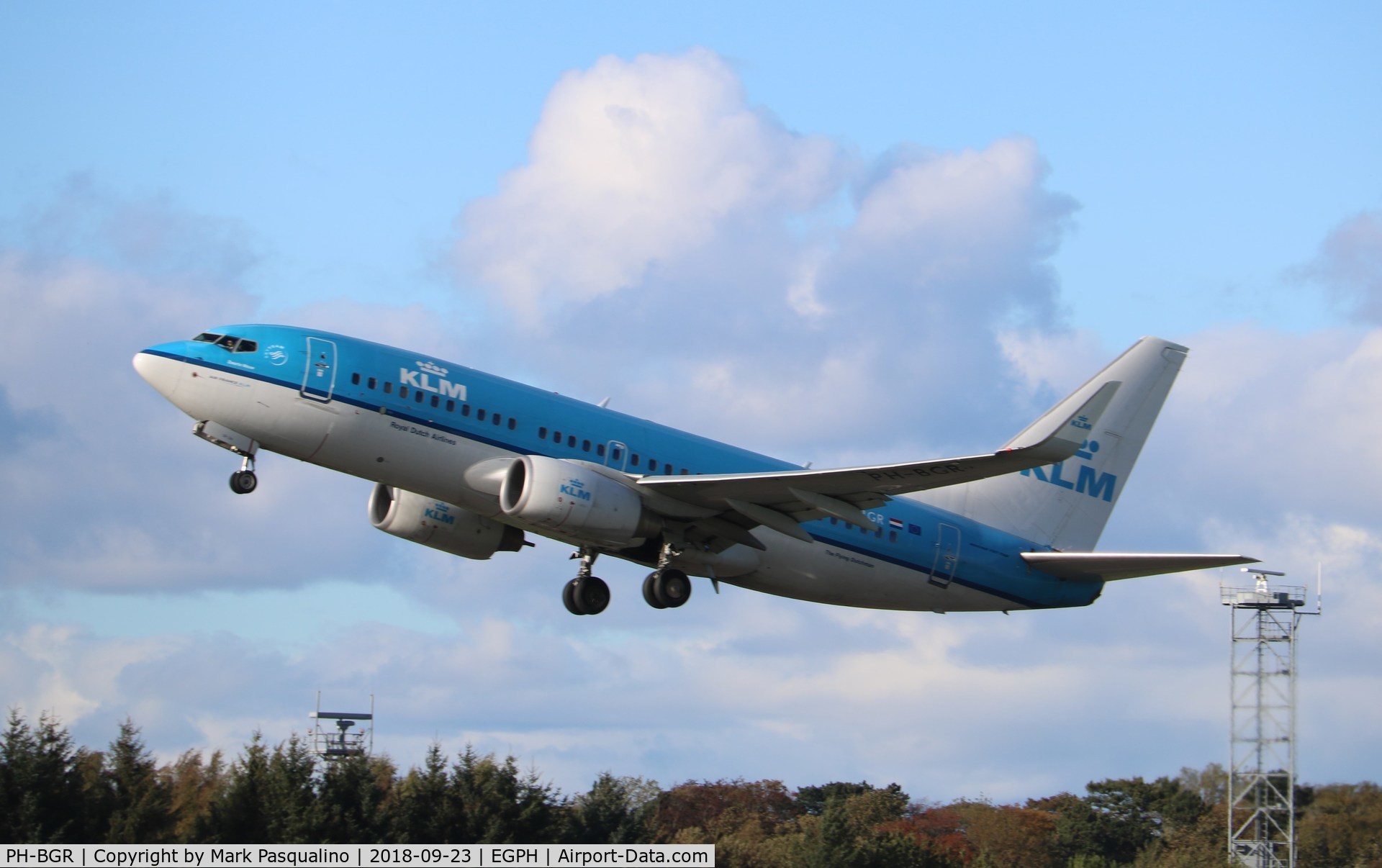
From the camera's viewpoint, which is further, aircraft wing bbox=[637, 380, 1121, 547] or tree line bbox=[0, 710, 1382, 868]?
tree line bbox=[0, 710, 1382, 868]

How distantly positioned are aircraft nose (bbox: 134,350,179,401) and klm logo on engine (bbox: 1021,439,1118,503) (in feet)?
78.2

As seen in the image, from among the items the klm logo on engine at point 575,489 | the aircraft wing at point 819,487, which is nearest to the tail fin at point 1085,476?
the aircraft wing at point 819,487

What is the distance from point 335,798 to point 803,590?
19.6 metres

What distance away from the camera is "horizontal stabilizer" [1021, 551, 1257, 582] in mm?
44156

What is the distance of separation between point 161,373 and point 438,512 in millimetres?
9163

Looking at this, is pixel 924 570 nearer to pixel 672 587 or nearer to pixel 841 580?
pixel 841 580

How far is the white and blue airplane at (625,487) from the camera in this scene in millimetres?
39250

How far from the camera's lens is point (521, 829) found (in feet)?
190

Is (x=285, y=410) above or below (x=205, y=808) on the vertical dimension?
above

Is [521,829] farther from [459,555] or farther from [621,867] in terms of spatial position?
[621,867]

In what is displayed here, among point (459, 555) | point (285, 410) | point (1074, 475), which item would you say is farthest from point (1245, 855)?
point (285, 410)

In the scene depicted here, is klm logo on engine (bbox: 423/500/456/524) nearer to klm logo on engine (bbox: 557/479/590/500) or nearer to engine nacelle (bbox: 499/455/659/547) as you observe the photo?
engine nacelle (bbox: 499/455/659/547)

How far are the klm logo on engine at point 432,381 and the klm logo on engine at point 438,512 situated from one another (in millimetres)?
5961

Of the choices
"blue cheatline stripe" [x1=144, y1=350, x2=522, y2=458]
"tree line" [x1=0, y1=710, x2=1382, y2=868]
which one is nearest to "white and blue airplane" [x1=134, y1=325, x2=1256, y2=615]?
"blue cheatline stripe" [x1=144, y1=350, x2=522, y2=458]
